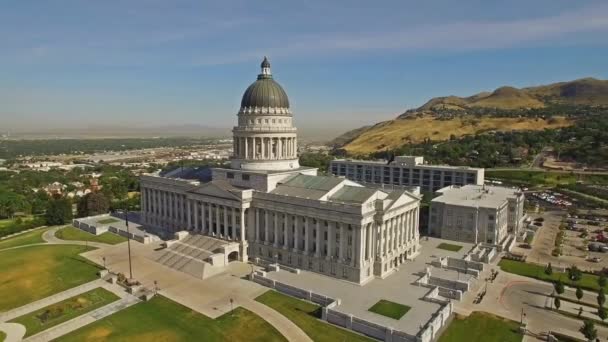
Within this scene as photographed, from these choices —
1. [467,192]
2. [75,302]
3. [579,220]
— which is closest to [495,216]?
[467,192]

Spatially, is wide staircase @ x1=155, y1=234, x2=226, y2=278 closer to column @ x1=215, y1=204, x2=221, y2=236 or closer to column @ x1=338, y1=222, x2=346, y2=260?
column @ x1=215, y1=204, x2=221, y2=236

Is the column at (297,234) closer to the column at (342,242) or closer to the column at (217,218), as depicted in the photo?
the column at (342,242)

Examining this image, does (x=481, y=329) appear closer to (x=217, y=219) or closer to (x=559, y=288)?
(x=559, y=288)

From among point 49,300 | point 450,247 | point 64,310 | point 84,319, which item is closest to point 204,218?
point 49,300

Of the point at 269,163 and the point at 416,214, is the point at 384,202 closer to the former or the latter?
the point at 416,214

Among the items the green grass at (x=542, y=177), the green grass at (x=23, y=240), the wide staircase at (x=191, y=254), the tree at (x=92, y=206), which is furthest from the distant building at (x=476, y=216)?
the tree at (x=92, y=206)
